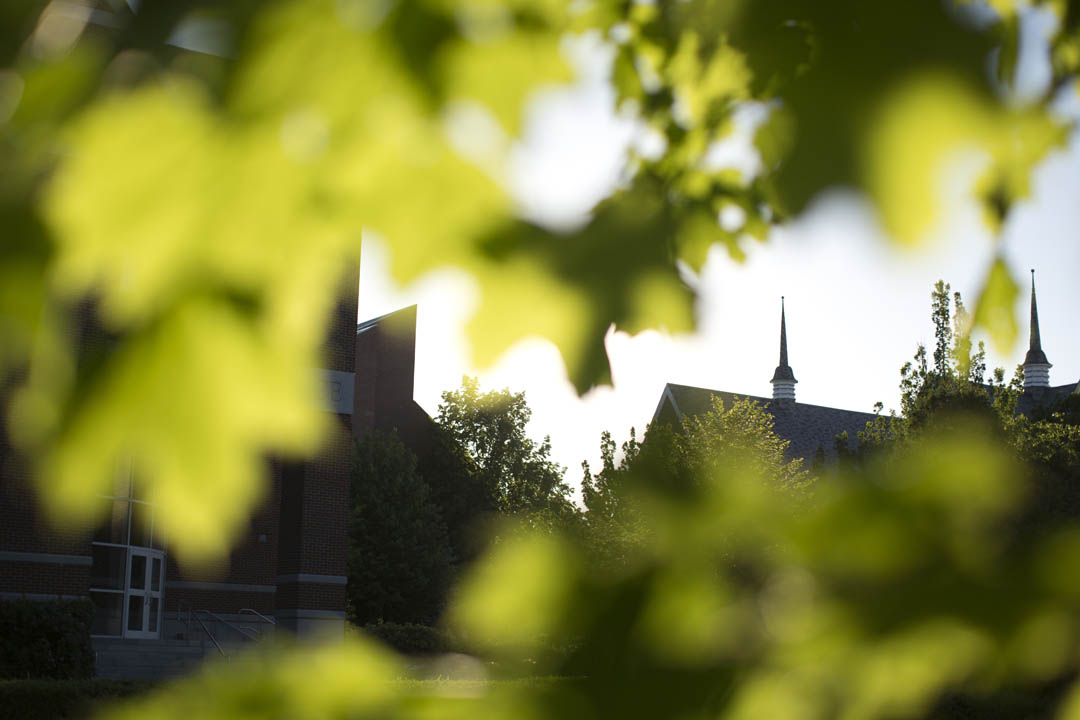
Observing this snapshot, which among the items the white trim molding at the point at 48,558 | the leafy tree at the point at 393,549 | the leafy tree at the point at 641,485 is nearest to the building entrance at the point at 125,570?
the white trim molding at the point at 48,558

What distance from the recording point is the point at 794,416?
125ft

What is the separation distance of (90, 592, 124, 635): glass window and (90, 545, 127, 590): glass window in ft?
0.56

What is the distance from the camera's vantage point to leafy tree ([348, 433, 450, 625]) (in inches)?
1454

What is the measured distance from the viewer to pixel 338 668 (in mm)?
1095

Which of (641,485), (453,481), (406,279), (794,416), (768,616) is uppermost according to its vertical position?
(794,416)

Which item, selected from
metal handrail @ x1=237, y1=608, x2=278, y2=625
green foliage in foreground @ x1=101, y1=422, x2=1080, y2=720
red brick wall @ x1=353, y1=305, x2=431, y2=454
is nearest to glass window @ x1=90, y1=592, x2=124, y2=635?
metal handrail @ x1=237, y1=608, x2=278, y2=625

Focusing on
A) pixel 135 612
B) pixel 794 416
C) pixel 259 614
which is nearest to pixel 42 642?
pixel 135 612

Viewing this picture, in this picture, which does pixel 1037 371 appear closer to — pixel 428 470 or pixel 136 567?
pixel 428 470

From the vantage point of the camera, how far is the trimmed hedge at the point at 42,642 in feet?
44.6

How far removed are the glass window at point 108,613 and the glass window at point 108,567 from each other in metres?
0.17

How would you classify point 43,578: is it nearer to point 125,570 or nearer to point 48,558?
point 48,558

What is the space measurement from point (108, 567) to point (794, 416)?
89.0 feet

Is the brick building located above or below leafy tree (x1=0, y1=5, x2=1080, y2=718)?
below

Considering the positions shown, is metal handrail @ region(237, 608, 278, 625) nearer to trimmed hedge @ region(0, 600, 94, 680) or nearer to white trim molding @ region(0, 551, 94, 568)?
white trim molding @ region(0, 551, 94, 568)
